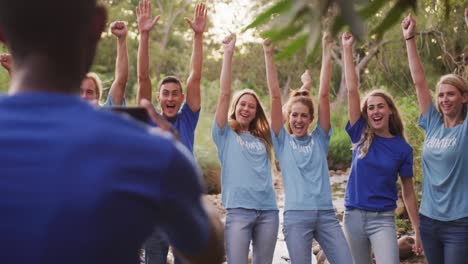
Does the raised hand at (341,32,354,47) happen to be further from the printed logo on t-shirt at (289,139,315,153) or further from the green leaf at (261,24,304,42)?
Answer: the printed logo on t-shirt at (289,139,315,153)

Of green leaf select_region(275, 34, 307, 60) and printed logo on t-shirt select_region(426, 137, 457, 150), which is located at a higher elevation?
printed logo on t-shirt select_region(426, 137, 457, 150)

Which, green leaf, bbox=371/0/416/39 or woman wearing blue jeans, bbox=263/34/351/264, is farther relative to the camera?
woman wearing blue jeans, bbox=263/34/351/264

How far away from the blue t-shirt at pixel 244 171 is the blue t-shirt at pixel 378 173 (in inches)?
21.1

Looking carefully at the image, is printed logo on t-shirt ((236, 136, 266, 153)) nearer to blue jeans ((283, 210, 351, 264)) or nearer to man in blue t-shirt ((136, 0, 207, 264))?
man in blue t-shirt ((136, 0, 207, 264))

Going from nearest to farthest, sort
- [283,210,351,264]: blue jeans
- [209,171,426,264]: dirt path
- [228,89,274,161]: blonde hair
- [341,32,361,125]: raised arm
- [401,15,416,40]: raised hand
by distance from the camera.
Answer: [401,15,416,40]: raised hand
[283,210,351,264]: blue jeans
[341,32,361,125]: raised arm
[228,89,274,161]: blonde hair
[209,171,426,264]: dirt path

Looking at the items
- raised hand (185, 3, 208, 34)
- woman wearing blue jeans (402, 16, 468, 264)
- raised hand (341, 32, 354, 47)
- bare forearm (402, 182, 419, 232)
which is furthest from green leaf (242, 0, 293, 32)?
bare forearm (402, 182, 419, 232)

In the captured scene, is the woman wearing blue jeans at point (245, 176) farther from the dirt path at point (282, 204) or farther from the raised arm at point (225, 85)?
the dirt path at point (282, 204)

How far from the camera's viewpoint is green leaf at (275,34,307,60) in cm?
111

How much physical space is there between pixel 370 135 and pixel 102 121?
3749 millimetres

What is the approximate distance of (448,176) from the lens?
4.04 meters

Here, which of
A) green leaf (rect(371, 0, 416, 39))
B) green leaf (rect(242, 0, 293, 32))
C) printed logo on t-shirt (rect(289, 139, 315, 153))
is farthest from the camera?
printed logo on t-shirt (rect(289, 139, 315, 153))

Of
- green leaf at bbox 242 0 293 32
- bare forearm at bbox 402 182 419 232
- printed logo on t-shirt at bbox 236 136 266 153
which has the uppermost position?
printed logo on t-shirt at bbox 236 136 266 153

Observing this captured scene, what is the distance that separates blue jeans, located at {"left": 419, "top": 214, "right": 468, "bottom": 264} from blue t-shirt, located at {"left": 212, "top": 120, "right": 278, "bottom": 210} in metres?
1.00

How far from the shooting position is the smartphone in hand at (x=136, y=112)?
1.12 meters
